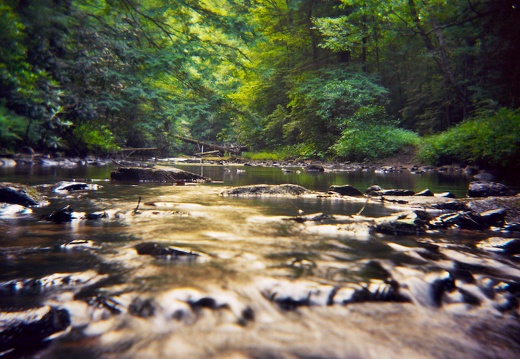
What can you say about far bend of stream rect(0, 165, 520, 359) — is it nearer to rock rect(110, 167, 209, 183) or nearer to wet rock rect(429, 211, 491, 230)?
wet rock rect(429, 211, 491, 230)

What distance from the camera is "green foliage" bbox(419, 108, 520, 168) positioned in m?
8.97

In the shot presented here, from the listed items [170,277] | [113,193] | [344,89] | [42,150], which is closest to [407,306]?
[170,277]

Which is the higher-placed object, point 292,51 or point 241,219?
point 292,51

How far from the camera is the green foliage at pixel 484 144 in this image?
8969 mm

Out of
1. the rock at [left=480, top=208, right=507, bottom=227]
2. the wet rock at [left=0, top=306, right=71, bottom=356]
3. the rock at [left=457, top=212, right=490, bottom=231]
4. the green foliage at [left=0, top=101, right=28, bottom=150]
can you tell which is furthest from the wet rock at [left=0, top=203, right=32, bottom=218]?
the green foliage at [left=0, top=101, right=28, bottom=150]

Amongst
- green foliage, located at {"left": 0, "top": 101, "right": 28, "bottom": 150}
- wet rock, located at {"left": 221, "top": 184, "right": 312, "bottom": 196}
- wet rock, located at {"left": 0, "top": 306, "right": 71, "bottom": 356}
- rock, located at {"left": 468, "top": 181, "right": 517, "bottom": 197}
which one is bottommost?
wet rock, located at {"left": 0, "top": 306, "right": 71, "bottom": 356}

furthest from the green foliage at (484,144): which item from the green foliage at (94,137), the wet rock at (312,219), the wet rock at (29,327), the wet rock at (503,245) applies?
the green foliage at (94,137)

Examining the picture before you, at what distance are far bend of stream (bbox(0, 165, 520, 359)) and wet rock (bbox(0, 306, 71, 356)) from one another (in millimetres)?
44

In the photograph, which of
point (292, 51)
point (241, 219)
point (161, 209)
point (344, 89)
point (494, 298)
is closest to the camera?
point (494, 298)

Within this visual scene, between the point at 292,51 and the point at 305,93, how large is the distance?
6.34m

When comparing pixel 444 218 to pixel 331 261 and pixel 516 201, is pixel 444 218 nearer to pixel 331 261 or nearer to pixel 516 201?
pixel 516 201

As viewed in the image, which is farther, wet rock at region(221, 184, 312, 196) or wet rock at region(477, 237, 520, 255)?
wet rock at region(221, 184, 312, 196)

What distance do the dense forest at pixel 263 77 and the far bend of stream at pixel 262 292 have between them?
6.14 m

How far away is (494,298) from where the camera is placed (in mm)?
1515
